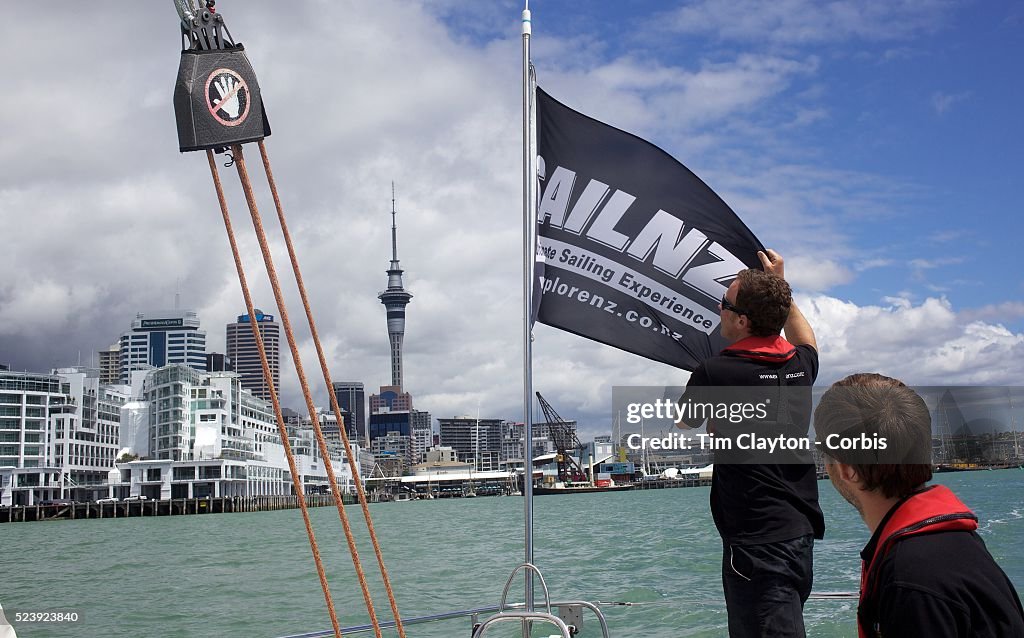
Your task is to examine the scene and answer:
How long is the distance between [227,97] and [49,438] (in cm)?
12102

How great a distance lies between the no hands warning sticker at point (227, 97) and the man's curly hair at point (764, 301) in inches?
73.3

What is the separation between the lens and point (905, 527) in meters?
1.50

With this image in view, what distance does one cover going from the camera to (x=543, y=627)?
231 inches

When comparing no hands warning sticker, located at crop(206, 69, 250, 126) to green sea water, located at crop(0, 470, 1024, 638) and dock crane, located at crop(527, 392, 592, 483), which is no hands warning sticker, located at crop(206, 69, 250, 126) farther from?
dock crane, located at crop(527, 392, 592, 483)

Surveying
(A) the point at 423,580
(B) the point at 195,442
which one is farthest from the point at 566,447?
(A) the point at 423,580

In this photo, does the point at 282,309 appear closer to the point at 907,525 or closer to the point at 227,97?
the point at 227,97

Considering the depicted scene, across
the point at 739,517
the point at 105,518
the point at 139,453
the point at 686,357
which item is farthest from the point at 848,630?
the point at 139,453

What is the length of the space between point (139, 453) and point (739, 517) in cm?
13221

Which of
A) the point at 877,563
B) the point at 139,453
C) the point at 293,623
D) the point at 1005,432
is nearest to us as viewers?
the point at 877,563

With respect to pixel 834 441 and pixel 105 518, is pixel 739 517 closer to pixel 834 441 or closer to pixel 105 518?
pixel 834 441

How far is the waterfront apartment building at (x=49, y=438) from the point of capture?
10619 centimetres

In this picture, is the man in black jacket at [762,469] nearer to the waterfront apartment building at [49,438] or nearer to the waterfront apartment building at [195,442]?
the waterfront apartment building at [195,442]
